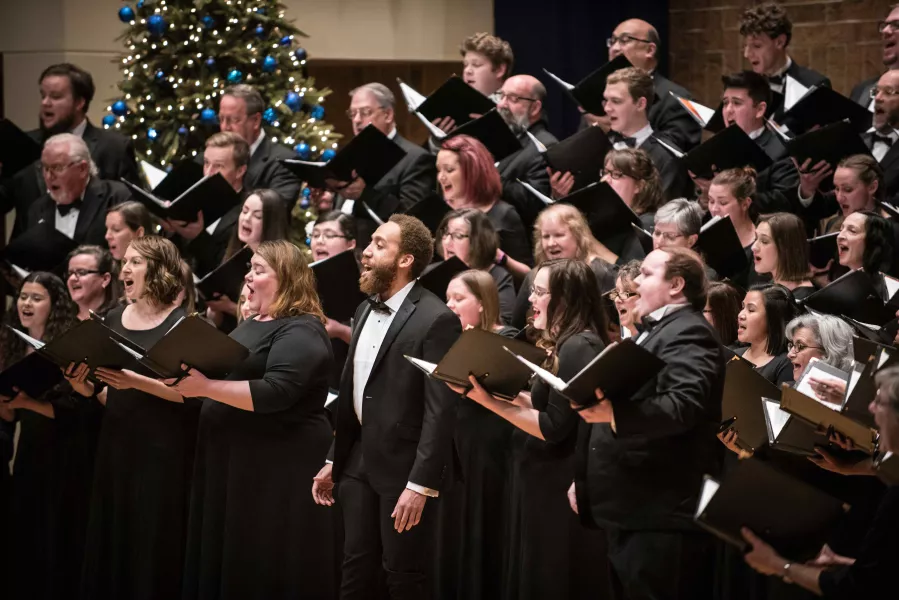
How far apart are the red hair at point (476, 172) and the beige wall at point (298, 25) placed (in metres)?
2.44

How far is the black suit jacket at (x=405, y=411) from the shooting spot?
4.23 metres

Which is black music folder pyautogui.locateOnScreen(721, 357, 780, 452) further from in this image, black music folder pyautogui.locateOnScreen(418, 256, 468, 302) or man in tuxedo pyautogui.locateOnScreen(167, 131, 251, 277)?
man in tuxedo pyautogui.locateOnScreen(167, 131, 251, 277)

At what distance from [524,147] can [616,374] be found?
3.24 meters

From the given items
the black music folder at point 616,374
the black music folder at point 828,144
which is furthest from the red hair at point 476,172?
the black music folder at point 616,374

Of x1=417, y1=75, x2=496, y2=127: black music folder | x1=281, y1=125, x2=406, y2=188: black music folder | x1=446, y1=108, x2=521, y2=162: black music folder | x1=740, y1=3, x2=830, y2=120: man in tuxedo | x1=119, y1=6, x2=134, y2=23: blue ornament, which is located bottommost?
x1=281, y1=125, x2=406, y2=188: black music folder

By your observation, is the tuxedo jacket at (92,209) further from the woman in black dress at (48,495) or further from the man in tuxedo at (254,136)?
the woman in black dress at (48,495)

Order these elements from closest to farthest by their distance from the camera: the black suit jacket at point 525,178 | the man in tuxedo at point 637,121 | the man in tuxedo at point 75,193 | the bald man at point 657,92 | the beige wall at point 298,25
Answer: the man in tuxedo at point 637,121
the black suit jacket at point 525,178
the man in tuxedo at point 75,193
the bald man at point 657,92
the beige wall at point 298,25

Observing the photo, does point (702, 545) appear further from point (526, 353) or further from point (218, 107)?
point (218, 107)

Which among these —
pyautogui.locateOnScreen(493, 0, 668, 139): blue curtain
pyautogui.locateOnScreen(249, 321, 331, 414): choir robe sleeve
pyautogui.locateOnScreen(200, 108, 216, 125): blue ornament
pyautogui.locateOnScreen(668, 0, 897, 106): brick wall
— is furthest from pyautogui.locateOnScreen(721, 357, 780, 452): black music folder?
pyautogui.locateOnScreen(493, 0, 668, 139): blue curtain

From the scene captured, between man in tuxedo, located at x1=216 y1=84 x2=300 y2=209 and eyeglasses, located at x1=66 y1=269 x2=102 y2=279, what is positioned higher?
man in tuxedo, located at x1=216 y1=84 x2=300 y2=209

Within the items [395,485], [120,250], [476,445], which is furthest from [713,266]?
[120,250]

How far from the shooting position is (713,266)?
5219 millimetres

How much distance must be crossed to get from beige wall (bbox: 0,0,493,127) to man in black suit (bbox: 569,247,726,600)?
4.74 m

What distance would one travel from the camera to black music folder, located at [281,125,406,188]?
5840mm
